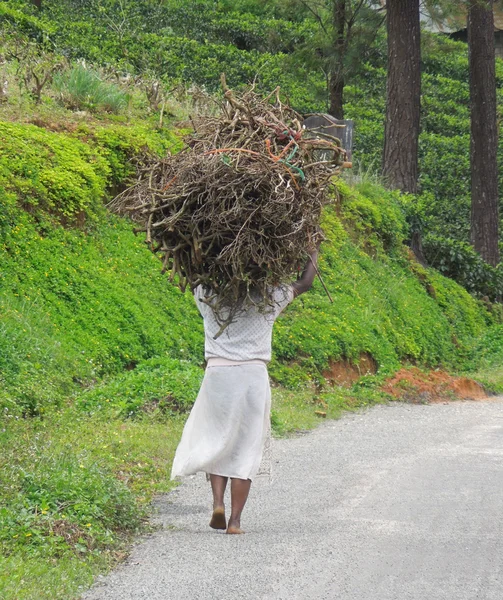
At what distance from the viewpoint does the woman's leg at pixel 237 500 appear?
6.64 m

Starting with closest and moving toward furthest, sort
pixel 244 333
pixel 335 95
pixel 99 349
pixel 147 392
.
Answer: pixel 244 333 → pixel 147 392 → pixel 99 349 → pixel 335 95

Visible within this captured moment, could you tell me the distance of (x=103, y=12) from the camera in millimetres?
35188

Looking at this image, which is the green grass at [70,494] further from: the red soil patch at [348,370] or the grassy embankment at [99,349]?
the red soil patch at [348,370]

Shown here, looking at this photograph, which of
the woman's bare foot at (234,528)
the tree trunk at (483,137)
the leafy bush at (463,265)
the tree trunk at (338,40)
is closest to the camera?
the woman's bare foot at (234,528)

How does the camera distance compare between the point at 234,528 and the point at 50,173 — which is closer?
the point at 234,528

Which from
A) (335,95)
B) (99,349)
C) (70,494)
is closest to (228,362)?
(70,494)

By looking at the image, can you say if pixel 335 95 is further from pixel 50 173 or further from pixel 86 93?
pixel 50 173

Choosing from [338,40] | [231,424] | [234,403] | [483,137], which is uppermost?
[338,40]

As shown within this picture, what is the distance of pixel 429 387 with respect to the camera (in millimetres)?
14539

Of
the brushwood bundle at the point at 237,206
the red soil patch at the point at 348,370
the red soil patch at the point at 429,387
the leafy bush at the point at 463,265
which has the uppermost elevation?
the brushwood bundle at the point at 237,206

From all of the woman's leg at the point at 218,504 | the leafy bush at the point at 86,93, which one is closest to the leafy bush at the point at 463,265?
the leafy bush at the point at 86,93

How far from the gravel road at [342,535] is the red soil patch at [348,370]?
391 centimetres

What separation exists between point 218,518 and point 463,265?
1705cm

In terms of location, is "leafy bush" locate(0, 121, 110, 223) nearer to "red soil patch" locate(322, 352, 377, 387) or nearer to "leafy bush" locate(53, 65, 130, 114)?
"leafy bush" locate(53, 65, 130, 114)
